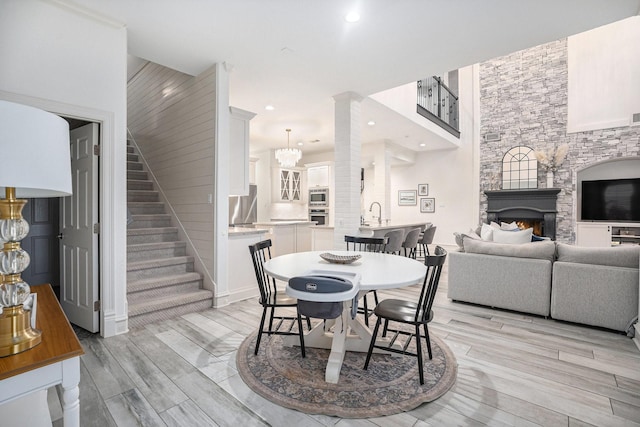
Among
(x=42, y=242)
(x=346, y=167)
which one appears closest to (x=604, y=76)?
(x=346, y=167)

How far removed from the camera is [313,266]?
2465mm

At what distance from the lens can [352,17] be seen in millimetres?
2924

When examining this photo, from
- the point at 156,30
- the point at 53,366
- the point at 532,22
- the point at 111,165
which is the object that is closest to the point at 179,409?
the point at 53,366

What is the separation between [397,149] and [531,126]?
11.4 ft

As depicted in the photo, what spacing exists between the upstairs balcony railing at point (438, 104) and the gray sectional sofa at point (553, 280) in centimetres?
408

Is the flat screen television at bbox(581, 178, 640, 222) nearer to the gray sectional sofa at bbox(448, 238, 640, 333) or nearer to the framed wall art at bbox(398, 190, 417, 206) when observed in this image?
the framed wall art at bbox(398, 190, 417, 206)

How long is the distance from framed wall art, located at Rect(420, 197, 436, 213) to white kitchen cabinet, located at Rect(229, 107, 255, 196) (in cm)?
727

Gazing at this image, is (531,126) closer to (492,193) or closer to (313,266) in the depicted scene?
(492,193)

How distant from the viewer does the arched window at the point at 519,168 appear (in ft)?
26.9

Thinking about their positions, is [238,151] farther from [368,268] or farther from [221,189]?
[368,268]

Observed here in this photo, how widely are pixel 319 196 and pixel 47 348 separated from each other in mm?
7681

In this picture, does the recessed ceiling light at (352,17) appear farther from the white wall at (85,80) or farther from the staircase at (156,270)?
the staircase at (156,270)

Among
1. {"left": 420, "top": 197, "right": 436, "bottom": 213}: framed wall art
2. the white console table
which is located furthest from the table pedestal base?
{"left": 420, "top": 197, "right": 436, "bottom": 213}: framed wall art

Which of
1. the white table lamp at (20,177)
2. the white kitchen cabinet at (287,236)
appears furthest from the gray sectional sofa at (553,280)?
the white table lamp at (20,177)
